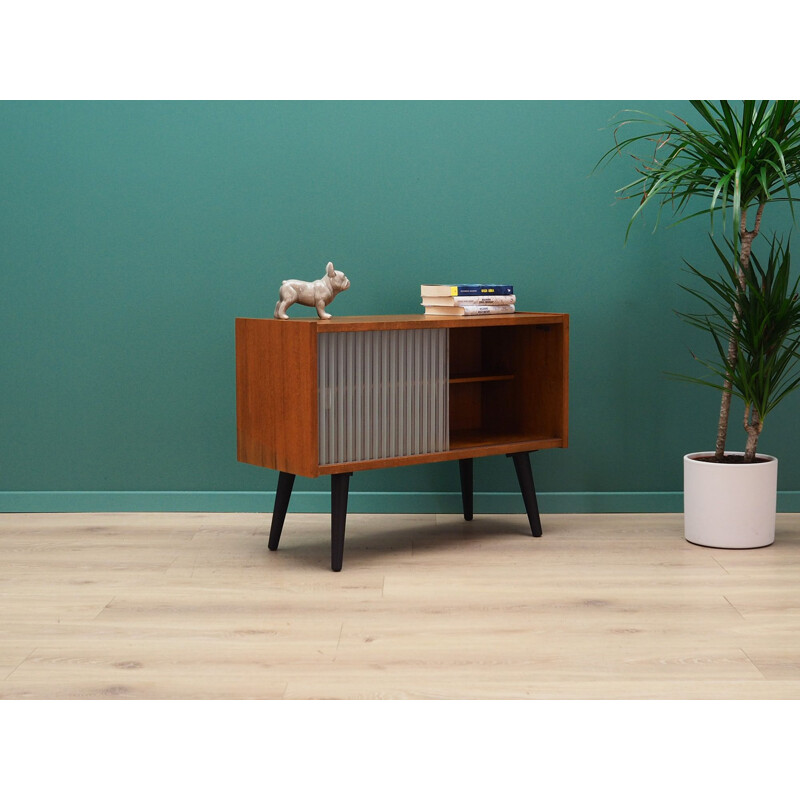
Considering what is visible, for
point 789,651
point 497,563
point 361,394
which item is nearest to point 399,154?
point 361,394

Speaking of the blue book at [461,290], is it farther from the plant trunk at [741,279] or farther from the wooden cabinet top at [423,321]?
the plant trunk at [741,279]

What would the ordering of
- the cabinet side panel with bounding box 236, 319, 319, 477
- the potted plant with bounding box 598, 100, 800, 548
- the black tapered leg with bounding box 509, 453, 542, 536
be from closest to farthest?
the cabinet side panel with bounding box 236, 319, 319, 477, the potted plant with bounding box 598, 100, 800, 548, the black tapered leg with bounding box 509, 453, 542, 536

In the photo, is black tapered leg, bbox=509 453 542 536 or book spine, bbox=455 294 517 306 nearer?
book spine, bbox=455 294 517 306

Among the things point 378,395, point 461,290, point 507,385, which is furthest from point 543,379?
point 378,395

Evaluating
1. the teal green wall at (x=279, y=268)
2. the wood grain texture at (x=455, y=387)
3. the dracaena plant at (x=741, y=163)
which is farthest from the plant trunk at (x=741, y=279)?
the wood grain texture at (x=455, y=387)

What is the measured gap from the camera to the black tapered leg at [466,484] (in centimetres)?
357

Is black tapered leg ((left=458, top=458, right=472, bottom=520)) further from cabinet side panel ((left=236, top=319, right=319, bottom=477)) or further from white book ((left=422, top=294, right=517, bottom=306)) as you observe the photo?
cabinet side panel ((left=236, top=319, right=319, bottom=477))

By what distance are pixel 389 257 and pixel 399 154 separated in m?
0.38

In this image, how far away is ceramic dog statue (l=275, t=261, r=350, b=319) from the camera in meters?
3.10

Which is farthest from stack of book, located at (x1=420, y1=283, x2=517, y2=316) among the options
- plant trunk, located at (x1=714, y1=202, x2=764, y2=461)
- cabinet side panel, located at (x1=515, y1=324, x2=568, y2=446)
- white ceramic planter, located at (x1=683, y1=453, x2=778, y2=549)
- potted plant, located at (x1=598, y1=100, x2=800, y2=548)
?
white ceramic planter, located at (x1=683, y1=453, x2=778, y2=549)

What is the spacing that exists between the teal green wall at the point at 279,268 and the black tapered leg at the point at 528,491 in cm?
34

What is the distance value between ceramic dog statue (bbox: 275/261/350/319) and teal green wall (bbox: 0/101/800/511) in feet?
1.55

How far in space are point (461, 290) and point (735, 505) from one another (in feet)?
3.80

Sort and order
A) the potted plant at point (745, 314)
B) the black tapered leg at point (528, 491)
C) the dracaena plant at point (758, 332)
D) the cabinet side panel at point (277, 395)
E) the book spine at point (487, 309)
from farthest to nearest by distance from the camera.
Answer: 1. the black tapered leg at point (528, 491)
2. the book spine at point (487, 309)
3. the dracaena plant at point (758, 332)
4. the potted plant at point (745, 314)
5. the cabinet side panel at point (277, 395)
